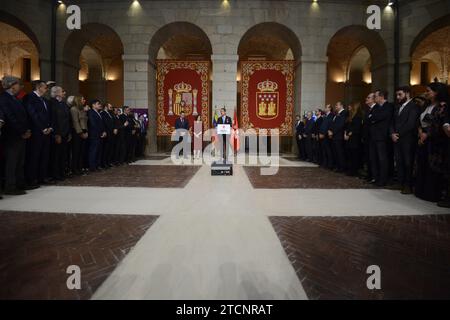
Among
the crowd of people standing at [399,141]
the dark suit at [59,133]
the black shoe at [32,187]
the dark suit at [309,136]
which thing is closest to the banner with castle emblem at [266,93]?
the dark suit at [309,136]

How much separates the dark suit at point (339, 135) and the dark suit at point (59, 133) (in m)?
7.03

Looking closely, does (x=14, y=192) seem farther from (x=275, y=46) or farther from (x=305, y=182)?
(x=275, y=46)

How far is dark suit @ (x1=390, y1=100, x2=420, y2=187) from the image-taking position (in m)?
5.59

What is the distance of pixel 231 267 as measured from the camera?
2.47m

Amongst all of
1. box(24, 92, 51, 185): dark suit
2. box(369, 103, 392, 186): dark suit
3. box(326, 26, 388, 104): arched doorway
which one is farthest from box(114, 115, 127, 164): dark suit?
box(326, 26, 388, 104): arched doorway

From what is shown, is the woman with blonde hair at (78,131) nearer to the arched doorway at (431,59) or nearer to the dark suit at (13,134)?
the dark suit at (13,134)

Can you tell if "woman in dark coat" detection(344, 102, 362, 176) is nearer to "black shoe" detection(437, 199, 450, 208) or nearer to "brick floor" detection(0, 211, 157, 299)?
"black shoe" detection(437, 199, 450, 208)

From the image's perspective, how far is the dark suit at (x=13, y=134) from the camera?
506cm

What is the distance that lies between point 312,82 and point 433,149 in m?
10.4

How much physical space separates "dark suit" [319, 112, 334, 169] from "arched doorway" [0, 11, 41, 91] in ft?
54.3

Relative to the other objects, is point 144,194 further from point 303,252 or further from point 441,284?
point 441,284

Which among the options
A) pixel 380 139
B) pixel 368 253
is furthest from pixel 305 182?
pixel 368 253

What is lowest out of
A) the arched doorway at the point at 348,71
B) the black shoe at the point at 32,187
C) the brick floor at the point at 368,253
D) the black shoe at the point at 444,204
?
the brick floor at the point at 368,253
